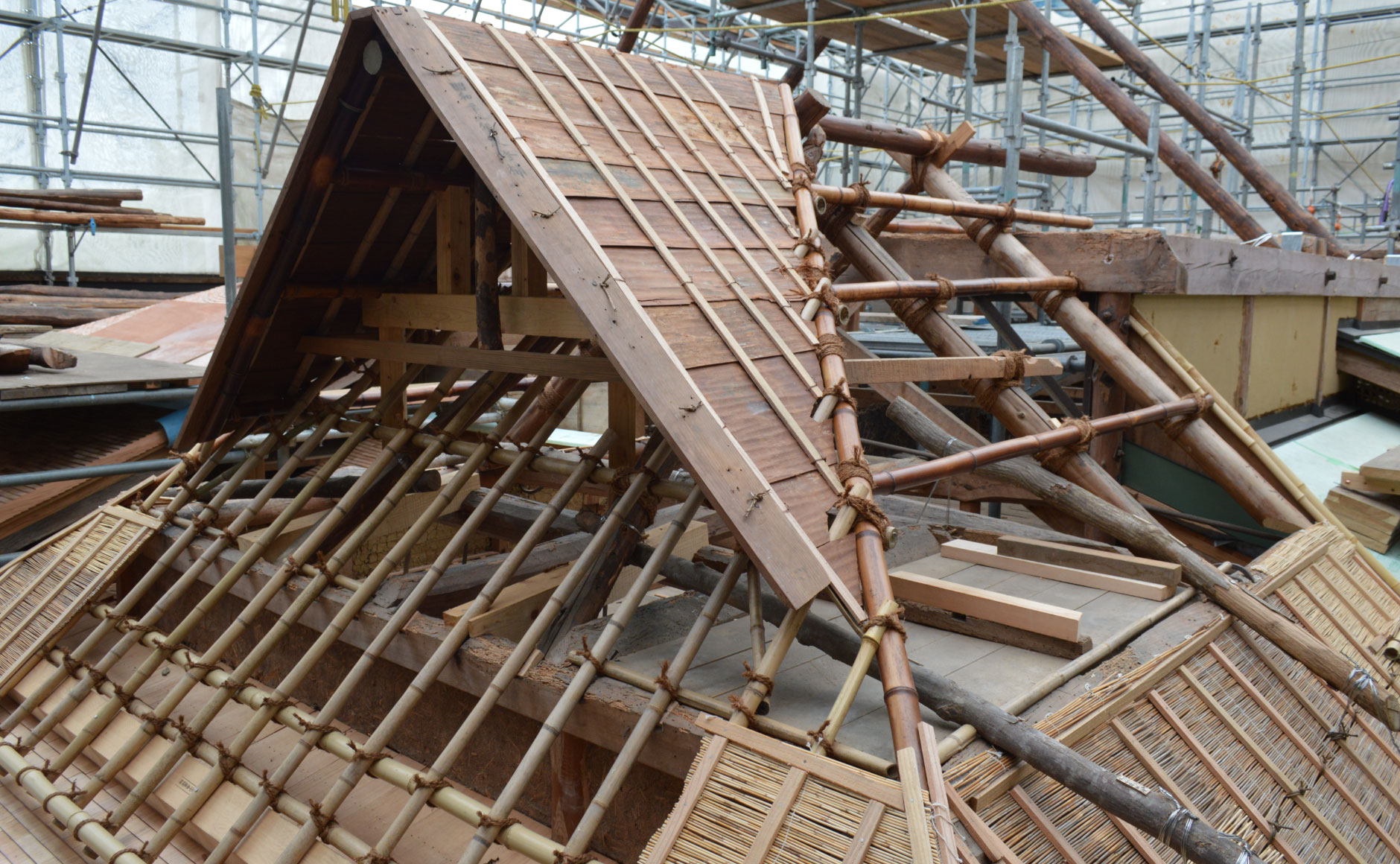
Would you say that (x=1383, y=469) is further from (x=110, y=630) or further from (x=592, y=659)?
(x=110, y=630)

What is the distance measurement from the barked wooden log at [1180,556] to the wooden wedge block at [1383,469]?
1315 mm

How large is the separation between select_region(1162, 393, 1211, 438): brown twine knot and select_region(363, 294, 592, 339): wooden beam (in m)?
2.43

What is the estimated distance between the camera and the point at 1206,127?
7.20m

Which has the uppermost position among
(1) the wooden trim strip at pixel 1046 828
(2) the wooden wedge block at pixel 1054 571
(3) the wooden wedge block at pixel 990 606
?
(2) the wooden wedge block at pixel 1054 571

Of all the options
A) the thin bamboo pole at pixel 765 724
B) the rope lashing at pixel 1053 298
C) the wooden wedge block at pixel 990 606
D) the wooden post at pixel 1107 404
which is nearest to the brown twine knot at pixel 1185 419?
the wooden post at pixel 1107 404

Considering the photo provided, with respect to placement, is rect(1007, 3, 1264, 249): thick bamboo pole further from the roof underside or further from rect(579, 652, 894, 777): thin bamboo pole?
rect(579, 652, 894, 777): thin bamboo pole

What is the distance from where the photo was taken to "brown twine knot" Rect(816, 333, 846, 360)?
282 cm

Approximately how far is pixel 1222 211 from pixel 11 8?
40.4ft

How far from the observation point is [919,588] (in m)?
3.10

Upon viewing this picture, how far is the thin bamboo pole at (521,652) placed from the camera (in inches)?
96.1

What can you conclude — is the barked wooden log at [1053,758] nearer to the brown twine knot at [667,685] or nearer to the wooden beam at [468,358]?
the brown twine knot at [667,685]

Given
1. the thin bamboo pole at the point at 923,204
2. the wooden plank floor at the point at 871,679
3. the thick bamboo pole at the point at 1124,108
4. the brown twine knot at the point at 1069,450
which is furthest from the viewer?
the thick bamboo pole at the point at 1124,108

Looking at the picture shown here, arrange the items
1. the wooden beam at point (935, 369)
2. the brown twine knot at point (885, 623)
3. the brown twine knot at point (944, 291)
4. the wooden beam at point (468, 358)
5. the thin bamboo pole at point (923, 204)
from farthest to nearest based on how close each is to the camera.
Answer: the thin bamboo pole at point (923, 204)
the brown twine knot at point (944, 291)
the wooden beam at point (935, 369)
the wooden beam at point (468, 358)
the brown twine knot at point (885, 623)

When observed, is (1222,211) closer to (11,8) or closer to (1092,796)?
(1092,796)
